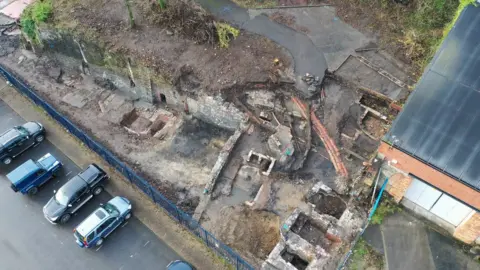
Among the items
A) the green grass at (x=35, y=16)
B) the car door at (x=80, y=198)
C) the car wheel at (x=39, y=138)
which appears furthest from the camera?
the green grass at (x=35, y=16)

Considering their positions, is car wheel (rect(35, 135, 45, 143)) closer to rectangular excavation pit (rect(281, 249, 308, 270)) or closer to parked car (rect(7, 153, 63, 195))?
parked car (rect(7, 153, 63, 195))

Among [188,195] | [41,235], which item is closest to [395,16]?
[188,195]

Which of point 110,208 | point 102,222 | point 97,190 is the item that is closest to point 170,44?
point 97,190

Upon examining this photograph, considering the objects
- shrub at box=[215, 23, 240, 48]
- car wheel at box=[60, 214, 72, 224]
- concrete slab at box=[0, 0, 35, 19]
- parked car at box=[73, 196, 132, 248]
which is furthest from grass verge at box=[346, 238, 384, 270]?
concrete slab at box=[0, 0, 35, 19]

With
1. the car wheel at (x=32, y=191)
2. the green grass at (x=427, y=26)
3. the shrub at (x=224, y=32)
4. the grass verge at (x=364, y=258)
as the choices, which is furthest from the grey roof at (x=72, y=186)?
the green grass at (x=427, y=26)

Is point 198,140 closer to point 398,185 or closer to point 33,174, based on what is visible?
point 33,174

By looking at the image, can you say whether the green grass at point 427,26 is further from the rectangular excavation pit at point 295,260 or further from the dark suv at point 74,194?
the dark suv at point 74,194
